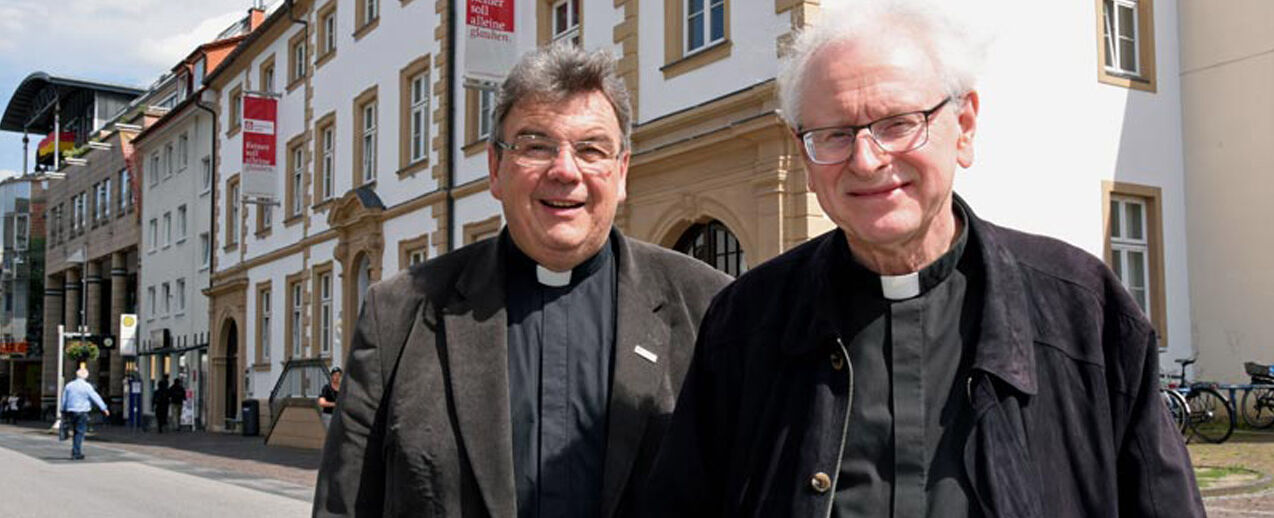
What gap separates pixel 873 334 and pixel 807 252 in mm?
305

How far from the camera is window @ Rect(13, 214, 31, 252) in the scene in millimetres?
66181

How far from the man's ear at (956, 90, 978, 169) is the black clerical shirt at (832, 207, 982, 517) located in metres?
0.14

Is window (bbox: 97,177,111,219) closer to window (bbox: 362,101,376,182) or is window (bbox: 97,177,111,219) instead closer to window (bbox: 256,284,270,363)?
Answer: window (bbox: 256,284,270,363)

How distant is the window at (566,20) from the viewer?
18.3 m

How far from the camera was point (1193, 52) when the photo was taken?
57.6 feet

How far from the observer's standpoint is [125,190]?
47.8 meters

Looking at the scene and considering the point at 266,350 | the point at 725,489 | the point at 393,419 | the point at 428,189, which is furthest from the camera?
the point at 266,350

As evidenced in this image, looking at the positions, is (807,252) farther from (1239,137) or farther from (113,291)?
(113,291)

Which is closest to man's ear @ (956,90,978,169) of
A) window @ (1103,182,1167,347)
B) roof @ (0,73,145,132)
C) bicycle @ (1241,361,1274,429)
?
bicycle @ (1241,361,1274,429)

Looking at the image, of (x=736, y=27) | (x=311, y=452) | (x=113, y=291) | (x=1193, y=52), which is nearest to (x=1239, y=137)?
(x=1193, y=52)

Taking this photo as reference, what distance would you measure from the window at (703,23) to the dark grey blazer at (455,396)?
12308 mm

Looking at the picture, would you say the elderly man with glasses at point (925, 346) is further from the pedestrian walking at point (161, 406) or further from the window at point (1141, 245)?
the pedestrian walking at point (161, 406)

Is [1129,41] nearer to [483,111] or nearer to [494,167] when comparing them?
[483,111]

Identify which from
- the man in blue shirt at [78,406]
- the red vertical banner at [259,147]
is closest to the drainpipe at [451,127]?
the man in blue shirt at [78,406]
